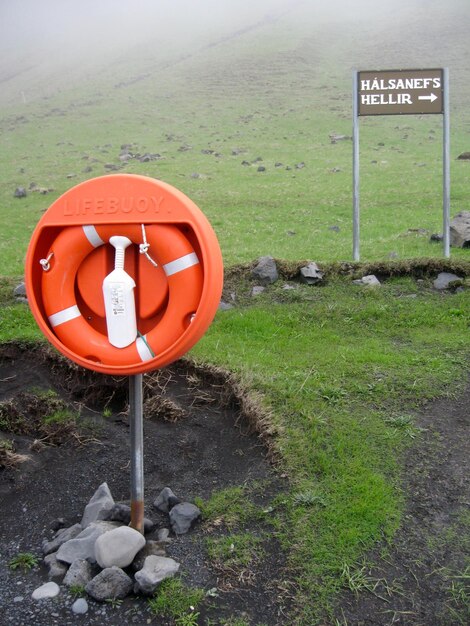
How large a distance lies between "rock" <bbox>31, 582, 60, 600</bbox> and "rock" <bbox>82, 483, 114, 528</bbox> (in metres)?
0.50

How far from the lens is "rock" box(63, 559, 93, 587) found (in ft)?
10.4

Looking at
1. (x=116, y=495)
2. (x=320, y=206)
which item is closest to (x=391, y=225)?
(x=320, y=206)

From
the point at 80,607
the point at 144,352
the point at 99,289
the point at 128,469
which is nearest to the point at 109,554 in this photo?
the point at 80,607

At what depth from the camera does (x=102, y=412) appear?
5.29 m

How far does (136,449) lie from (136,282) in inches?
33.9

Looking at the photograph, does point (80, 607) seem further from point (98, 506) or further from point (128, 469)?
point (128, 469)

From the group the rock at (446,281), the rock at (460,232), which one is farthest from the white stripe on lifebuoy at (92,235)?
the rock at (460,232)

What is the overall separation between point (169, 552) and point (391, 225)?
973cm

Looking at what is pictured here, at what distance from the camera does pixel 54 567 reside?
331 cm

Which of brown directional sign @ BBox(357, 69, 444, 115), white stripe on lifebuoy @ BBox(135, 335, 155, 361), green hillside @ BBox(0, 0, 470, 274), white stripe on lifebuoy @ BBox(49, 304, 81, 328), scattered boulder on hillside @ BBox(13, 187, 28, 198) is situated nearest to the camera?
white stripe on lifebuoy @ BBox(135, 335, 155, 361)

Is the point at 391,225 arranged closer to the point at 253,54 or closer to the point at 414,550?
the point at 414,550

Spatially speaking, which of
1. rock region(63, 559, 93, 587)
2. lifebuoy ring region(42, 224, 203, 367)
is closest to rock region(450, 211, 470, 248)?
lifebuoy ring region(42, 224, 203, 367)

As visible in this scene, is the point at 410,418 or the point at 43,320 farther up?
the point at 43,320

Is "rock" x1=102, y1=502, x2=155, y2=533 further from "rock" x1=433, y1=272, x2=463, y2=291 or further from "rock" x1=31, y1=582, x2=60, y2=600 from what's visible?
"rock" x1=433, y1=272, x2=463, y2=291
